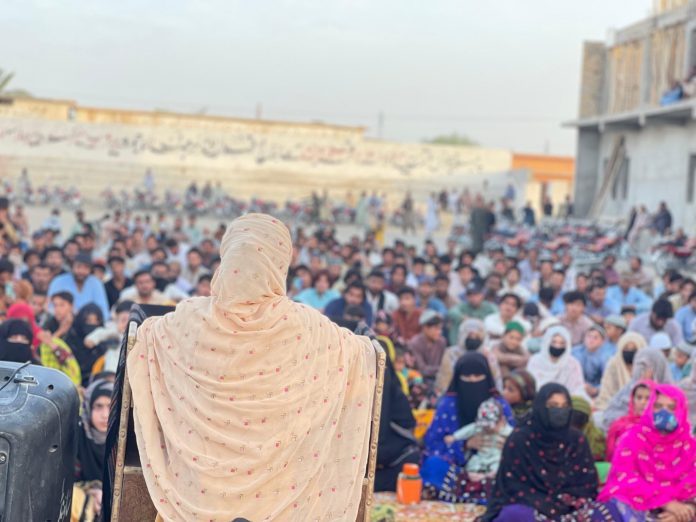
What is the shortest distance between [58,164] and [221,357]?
29830 mm

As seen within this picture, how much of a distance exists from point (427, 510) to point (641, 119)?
56.4 ft

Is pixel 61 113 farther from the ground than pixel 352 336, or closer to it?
farther from the ground

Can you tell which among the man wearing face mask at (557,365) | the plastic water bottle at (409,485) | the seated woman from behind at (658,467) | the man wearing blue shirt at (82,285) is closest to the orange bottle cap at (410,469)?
the plastic water bottle at (409,485)

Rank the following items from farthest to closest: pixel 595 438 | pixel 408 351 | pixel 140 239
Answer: pixel 140 239, pixel 408 351, pixel 595 438

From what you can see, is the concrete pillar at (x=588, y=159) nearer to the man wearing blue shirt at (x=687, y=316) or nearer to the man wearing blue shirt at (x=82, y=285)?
the man wearing blue shirt at (x=687, y=316)

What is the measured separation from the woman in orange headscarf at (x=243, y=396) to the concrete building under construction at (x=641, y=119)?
16.3 metres

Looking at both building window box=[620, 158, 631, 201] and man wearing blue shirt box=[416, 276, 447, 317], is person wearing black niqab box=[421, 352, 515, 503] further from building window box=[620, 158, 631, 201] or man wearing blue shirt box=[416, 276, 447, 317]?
building window box=[620, 158, 631, 201]

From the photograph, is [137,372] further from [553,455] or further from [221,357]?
[553,455]

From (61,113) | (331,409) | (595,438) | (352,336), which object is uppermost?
(61,113)

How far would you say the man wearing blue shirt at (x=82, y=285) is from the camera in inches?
318

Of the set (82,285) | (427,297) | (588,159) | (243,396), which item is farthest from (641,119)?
(243,396)

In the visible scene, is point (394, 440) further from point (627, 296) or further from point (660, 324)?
point (627, 296)

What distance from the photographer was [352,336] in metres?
2.64

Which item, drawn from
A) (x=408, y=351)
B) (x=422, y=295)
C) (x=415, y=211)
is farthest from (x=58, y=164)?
(x=408, y=351)
